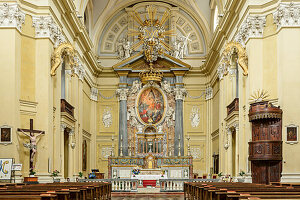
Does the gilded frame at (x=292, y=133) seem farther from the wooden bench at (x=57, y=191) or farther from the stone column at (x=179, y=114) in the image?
the stone column at (x=179, y=114)

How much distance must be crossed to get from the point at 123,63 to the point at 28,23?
43.5 ft

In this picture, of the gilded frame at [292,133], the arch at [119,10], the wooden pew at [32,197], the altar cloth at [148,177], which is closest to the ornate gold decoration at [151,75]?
the arch at [119,10]

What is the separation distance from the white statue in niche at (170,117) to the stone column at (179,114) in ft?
0.98

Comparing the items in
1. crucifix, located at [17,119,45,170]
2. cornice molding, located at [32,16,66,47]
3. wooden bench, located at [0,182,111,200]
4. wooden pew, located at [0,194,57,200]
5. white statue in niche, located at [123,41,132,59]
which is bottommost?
wooden bench, located at [0,182,111,200]

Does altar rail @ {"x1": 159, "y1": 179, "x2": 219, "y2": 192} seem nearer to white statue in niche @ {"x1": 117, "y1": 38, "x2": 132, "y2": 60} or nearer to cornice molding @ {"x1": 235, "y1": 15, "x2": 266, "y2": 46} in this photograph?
cornice molding @ {"x1": 235, "y1": 15, "x2": 266, "y2": 46}

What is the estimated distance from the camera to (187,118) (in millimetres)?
31062

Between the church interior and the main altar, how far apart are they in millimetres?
68

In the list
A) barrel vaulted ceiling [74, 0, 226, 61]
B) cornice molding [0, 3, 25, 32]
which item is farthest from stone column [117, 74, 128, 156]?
cornice molding [0, 3, 25, 32]

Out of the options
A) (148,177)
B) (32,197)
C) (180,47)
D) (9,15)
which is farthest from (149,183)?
(32,197)

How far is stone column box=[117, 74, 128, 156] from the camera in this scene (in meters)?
30.1

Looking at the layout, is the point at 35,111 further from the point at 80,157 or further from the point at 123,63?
the point at 123,63

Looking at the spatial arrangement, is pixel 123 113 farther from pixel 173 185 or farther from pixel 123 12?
pixel 173 185

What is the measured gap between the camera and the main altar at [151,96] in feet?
97.8

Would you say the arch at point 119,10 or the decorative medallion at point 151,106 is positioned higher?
the arch at point 119,10
